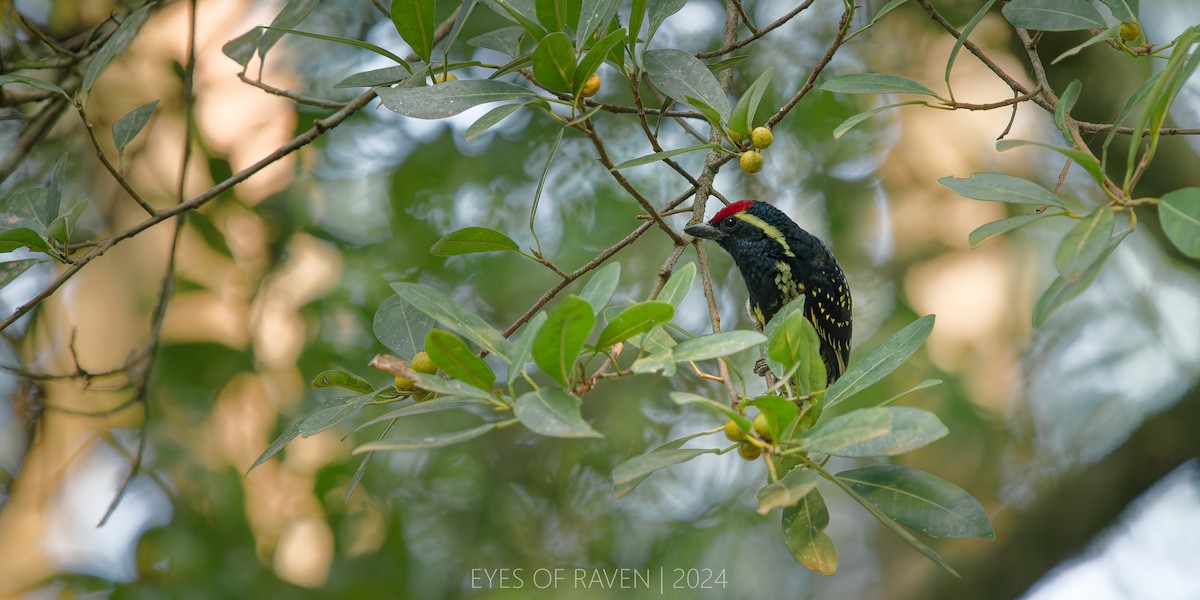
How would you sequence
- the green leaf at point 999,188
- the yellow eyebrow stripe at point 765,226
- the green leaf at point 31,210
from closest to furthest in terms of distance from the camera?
the green leaf at point 999,188 → the green leaf at point 31,210 → the yellow eyebrow stripe at point 765,226

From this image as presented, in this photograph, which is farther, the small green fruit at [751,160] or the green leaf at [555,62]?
the small green fruit at [751,160]

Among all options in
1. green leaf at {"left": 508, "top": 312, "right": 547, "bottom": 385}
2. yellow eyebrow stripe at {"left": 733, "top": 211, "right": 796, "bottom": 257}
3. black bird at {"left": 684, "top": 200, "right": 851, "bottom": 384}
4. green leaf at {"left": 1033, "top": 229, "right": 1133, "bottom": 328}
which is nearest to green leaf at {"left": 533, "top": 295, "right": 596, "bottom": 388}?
green leaf at {"left": 508, "top": 312, "right": 547, "bottom": 385}

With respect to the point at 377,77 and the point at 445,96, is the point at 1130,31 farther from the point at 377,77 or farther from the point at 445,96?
the point at 377,77

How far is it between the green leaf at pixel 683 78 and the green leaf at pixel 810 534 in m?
0.74

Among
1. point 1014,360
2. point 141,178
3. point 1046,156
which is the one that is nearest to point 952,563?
point 1014,360

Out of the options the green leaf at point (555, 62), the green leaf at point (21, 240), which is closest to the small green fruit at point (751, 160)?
the green leaf at point (555, 62)

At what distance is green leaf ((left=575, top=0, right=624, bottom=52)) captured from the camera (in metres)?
1.52

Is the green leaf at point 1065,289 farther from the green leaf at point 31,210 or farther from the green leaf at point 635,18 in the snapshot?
the green leaf at point 31,210

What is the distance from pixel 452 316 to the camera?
4.53 ft

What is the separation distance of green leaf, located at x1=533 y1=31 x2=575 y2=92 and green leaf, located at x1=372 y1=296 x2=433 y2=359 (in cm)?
50

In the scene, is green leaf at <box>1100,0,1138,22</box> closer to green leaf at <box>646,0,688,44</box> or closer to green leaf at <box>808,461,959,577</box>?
green leaf at <box>646,0,688,44</box>

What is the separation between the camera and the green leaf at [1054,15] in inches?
69.1

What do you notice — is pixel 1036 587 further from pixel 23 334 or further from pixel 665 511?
pixel 23 334

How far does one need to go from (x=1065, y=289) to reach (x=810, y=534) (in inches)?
22.0
